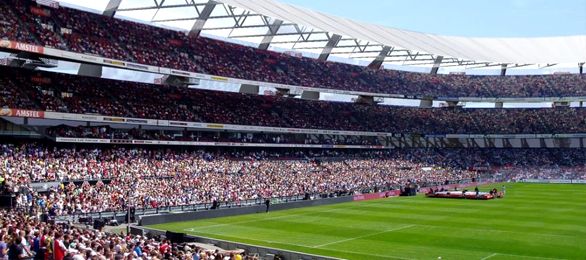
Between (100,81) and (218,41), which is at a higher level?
(218,41)

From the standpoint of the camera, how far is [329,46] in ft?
223

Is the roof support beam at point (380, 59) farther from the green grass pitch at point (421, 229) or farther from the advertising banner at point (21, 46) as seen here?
the advertising banner at point (21, 46)

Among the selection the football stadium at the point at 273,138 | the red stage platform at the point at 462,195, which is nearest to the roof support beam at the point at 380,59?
the football stadium at the point at 273,138

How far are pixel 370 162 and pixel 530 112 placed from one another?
30703mm

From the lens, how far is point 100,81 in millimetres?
46750

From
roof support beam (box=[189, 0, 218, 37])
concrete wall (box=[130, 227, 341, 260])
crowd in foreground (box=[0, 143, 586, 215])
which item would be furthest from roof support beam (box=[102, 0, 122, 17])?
concrete wall (box=[130, 227, 341, 260])

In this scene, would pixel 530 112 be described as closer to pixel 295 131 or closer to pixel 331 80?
pixel 331 80

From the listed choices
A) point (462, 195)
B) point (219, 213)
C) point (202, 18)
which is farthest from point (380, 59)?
point (219, 213)

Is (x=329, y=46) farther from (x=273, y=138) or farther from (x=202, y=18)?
(x=202, y=18)

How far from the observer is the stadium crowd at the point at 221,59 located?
40344 mm

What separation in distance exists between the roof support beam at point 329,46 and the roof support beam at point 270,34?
272 inches

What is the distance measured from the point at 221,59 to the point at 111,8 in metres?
11.9

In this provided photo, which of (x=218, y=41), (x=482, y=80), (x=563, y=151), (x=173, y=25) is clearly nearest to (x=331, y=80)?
(x=218, y=41)

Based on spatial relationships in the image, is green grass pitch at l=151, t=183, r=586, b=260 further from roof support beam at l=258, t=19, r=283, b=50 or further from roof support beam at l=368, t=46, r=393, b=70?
roof support beam at l=368, t=46, r=393, b=70
